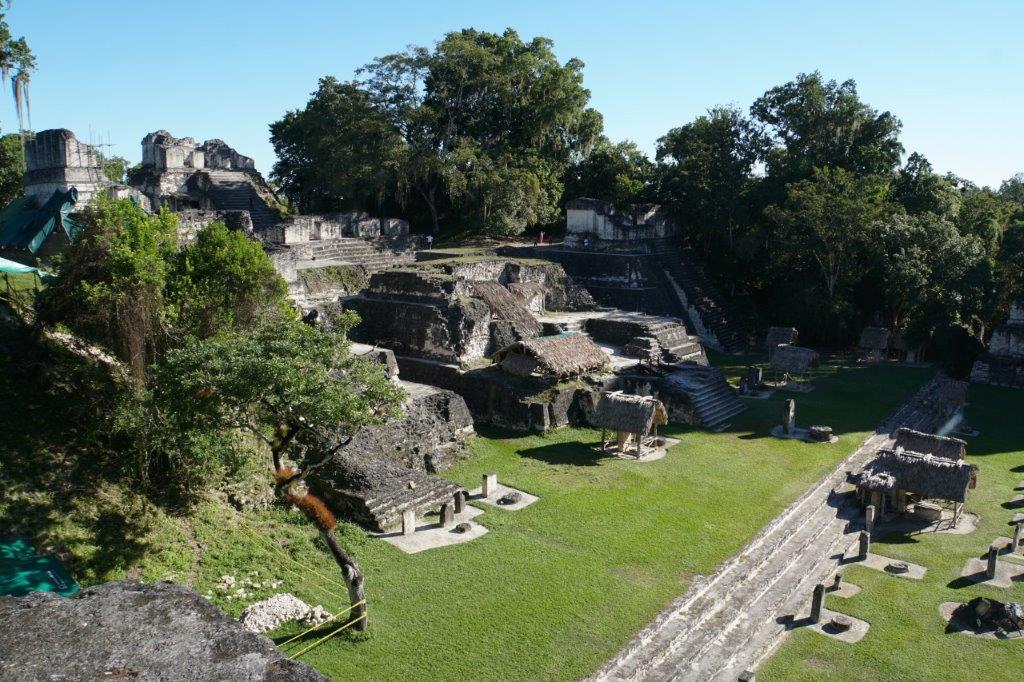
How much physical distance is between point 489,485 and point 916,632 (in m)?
7.14

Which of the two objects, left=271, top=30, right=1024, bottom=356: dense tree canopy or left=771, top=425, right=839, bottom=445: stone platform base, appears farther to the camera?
left=271, top=30, right=1024, bottom=356: dense tree canopy

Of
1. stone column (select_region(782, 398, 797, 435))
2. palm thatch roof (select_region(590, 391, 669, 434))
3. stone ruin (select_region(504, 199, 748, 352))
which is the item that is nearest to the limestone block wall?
stone ruin (select_region(504, 199, 748, 352))

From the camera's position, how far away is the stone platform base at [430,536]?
11.7 meters

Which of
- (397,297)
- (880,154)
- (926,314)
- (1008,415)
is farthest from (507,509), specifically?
(880,154)

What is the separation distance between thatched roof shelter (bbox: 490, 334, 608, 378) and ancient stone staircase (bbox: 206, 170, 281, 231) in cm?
1596

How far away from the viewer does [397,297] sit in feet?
68.1

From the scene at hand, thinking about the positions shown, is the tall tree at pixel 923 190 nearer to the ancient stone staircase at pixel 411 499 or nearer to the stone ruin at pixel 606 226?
the stone ruin at pixel 606 226

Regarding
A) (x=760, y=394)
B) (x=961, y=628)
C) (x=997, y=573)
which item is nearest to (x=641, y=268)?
(x=760, y=394)

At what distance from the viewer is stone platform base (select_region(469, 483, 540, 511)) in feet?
43.8

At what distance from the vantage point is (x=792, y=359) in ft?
74.0

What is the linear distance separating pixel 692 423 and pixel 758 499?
458cm

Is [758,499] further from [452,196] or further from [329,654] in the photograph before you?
[452,196]

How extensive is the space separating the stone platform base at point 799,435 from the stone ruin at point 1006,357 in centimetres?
938

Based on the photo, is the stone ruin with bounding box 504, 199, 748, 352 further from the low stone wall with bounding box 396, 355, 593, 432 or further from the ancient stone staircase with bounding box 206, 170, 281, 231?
the ancient stone staircase with bounding box 206, 170, 281, 231
